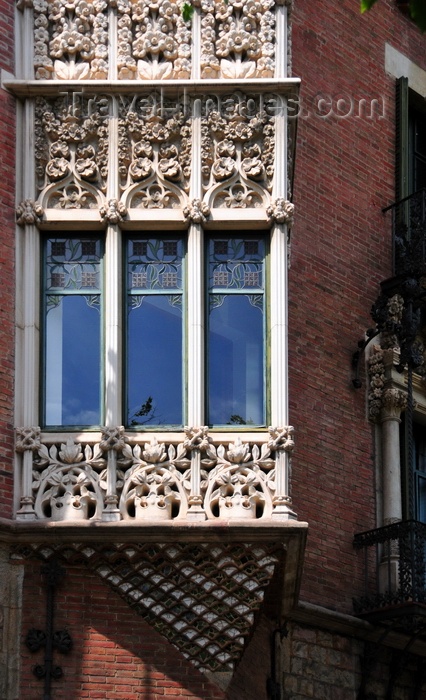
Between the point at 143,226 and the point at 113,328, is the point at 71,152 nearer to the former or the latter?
the point at 143,226

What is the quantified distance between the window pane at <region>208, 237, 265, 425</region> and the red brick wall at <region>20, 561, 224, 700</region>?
2025mm

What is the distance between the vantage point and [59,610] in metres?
15.9

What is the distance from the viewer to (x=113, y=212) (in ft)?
55.1

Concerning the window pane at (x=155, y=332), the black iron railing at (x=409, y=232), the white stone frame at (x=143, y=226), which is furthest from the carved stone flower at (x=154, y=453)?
the black iron railing at (x=409, y=232)

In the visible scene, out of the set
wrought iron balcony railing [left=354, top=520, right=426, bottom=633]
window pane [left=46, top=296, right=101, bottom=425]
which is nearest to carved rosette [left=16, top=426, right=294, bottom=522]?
window pane [left=46, top=296, right=101, bottom=425]

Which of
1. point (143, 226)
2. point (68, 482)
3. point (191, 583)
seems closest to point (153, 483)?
point (68, 482)

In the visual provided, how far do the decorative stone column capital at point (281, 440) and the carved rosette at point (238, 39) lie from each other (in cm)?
366

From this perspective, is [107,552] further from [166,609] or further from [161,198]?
[161,198]

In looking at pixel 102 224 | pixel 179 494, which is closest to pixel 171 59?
pixel 102 224

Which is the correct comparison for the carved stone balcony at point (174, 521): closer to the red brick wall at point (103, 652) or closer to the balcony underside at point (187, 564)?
the balcony underside at point (187, 564)

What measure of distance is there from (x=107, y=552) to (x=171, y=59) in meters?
5.01

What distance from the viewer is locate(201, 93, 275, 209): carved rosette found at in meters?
17.0

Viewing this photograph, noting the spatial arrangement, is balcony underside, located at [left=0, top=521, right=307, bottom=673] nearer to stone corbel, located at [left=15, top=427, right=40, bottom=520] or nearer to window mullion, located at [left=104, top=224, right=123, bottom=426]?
stone corbel, located at [left=15, top=427, right=40, bottom=520]

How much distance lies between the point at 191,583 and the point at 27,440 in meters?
2.02
